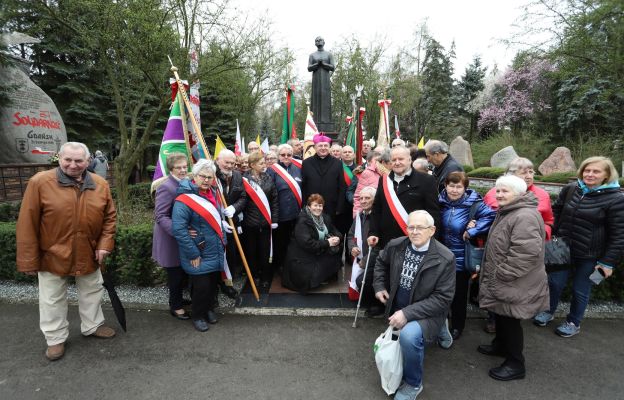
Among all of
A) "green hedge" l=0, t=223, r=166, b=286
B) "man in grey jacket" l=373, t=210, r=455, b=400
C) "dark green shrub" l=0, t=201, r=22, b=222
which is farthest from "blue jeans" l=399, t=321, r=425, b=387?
"dark green shrub" l=0, t=201, r=22, b=222

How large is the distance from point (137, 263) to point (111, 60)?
709 cm

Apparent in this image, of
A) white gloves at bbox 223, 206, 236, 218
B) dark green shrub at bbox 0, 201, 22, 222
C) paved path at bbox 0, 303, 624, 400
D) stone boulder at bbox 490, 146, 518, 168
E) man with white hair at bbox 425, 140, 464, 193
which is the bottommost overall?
paved path at bbox 0, 303, 624, 400

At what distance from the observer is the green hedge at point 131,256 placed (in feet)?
15.0

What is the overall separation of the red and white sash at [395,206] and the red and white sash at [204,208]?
1818 mm

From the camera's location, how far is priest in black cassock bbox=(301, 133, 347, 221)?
4941mm

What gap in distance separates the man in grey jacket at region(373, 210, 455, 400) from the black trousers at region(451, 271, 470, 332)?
2.57 ft

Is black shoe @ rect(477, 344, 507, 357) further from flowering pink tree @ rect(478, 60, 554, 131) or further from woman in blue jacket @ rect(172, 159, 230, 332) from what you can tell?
flowering pink tree @ rect(478, 60, 554, 131)

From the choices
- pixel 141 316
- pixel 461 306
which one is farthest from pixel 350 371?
pixel 141 316

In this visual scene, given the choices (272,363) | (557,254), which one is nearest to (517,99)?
(557,254)

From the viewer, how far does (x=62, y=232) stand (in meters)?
3.08

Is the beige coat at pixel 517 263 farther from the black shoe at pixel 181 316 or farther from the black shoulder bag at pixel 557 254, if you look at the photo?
the black shoe at pixel 181 316

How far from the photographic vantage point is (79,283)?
3410 millimetres

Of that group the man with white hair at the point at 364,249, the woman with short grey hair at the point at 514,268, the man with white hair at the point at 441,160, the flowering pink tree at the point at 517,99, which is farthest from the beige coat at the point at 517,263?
the flowering pink tree at the point at 517,99

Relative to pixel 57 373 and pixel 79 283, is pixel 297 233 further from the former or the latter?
pixel 57 373
